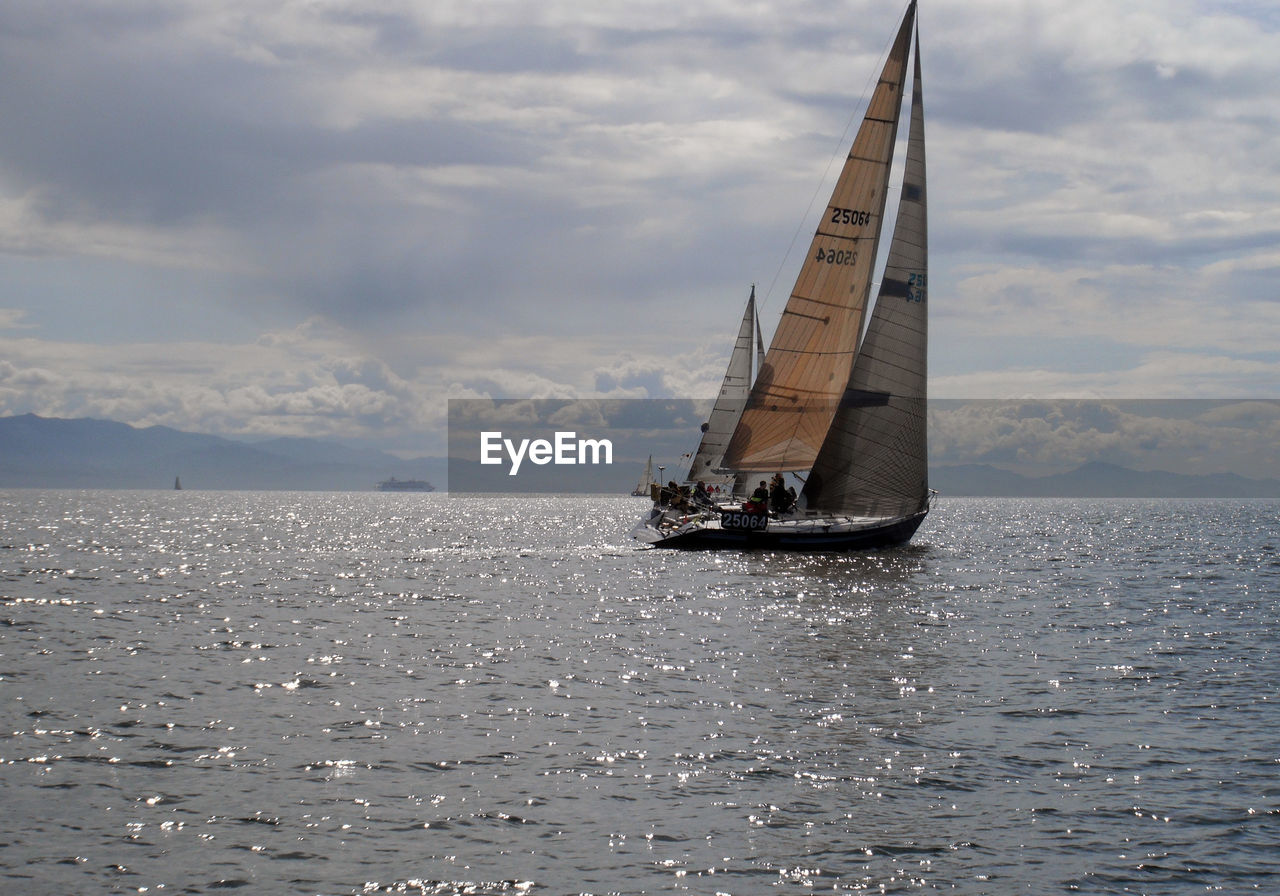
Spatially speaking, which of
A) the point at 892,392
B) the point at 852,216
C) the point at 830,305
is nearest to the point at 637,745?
the point at 892,392

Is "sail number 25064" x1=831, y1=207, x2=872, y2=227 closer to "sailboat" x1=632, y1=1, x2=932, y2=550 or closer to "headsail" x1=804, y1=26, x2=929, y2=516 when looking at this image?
"sailboat" x1=632, y1=1, x2=932, y2=550

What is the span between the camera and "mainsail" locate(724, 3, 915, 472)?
173ft

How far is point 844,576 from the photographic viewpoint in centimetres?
4834

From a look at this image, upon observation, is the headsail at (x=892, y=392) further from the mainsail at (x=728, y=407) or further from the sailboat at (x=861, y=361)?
the mainsail at (x=728, y=407)

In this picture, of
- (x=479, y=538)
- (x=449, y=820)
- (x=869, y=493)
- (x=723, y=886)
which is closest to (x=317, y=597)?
(x=869, y=493)

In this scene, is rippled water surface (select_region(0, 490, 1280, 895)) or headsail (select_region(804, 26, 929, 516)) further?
headsail (select_region(804, 26, 929, 516))

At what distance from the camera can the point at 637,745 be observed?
60.0 ft

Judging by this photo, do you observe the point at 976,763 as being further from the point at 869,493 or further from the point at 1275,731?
the point at 869,493

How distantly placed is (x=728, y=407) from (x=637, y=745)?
179 feet

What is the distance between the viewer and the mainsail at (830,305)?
52812 millimetres

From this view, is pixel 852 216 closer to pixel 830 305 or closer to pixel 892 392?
pixel 830 305

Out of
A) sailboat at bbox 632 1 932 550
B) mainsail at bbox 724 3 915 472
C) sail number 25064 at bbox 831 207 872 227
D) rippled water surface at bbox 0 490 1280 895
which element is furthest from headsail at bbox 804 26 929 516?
rippled water surface at bbox 0 490 1280 895

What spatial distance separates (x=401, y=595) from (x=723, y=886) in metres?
31.8

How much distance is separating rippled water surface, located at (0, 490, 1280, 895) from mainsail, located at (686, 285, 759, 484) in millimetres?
29130
